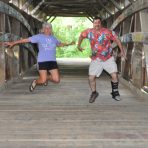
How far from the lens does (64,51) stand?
37.3 m

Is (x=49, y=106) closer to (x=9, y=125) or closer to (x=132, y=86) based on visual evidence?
(x=9, y=125)

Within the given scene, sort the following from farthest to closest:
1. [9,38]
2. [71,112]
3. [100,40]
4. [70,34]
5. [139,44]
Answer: [70,34]
[9,38]
[139,44]
[100,40]
[71,112]

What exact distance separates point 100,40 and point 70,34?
30.7 meters

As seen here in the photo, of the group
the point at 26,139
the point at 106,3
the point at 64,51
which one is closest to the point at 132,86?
the point at 26,139

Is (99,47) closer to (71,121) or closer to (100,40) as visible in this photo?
(100,40)

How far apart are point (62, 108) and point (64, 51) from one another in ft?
98.8

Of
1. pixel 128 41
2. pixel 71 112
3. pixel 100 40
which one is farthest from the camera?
pixel 128 41

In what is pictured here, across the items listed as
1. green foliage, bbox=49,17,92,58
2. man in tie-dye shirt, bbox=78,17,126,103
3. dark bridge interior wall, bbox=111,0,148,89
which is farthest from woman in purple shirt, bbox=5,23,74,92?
green foliage, bbox=49,17,92,58

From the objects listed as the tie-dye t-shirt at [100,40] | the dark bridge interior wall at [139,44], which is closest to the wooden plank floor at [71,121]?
the dark bridge interior wall at [139,44]

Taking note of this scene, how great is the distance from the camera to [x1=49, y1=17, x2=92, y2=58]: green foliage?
3681 centimetres

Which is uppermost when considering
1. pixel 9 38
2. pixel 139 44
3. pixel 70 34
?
pixel 9 38

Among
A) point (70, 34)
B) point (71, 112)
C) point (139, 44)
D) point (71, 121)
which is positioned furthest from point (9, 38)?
point (70, 34)

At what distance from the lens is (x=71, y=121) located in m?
6.07

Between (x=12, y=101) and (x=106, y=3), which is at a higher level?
(x=106, y=3)
